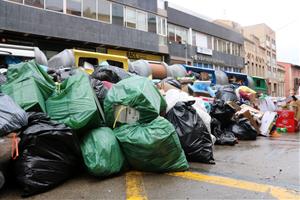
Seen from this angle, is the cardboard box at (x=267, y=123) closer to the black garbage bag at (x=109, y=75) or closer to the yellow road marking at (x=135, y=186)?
the black garbage bag at (x=109, y=75)

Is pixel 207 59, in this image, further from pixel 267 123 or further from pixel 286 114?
pixel 267 123

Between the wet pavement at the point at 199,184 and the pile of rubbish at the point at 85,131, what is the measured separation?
0.33ft

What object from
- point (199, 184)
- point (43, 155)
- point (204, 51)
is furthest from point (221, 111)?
point (204, 51)

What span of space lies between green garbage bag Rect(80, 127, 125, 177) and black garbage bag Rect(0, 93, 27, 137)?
0.58 m

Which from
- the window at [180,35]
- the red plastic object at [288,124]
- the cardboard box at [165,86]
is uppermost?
the window at [180,35]

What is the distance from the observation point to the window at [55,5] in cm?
1254

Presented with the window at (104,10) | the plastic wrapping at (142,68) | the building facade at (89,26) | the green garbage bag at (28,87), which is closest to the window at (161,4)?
the building facade at (89,26)

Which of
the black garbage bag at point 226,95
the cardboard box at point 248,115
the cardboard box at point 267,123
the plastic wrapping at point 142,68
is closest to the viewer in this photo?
the cardboard box at point 248,115

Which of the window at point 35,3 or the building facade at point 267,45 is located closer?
the window at point 35,3

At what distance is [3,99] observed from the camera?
2.72m

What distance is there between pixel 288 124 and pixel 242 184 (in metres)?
5.27

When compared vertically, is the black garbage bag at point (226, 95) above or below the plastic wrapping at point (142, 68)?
below

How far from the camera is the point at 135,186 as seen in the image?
2.59 meters

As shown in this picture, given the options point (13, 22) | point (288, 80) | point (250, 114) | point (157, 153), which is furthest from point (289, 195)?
point (288, 80)
